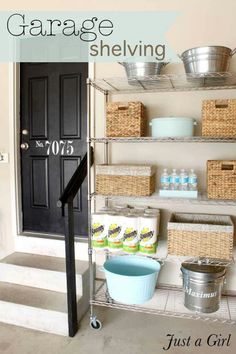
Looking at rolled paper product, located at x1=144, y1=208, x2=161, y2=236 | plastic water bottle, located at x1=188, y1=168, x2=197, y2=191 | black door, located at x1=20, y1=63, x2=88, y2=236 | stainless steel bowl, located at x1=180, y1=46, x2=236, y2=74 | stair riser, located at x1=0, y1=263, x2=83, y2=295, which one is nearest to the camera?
stainless steel bowl, located at x1=180, y1=46, x2=236, y2=74

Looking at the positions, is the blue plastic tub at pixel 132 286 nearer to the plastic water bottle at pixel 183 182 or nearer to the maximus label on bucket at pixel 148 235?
the maximus label on bucket at pixel 148 235

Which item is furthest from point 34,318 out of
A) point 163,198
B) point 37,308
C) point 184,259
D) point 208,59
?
point 208,59

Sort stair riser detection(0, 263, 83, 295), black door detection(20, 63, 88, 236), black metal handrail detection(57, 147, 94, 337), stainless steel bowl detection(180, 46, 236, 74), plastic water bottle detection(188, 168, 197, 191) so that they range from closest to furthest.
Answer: stainless steel bowl detection(180, 46, 236, 74) → black metal handrail detection(57, 147, 94, 337) → plastic water bottle detection(188, 168, 197, 191) → stair riser detection(0, 263, 83, 295) → black door detection(20, 63, 88, 236)

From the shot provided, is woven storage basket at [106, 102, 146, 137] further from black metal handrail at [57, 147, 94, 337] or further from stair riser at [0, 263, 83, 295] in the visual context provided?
stair riser at [0, 263, 83, 295]

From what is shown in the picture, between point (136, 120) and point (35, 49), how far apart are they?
130cm

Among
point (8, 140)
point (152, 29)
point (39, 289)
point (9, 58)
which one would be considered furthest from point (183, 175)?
point (9, 58)

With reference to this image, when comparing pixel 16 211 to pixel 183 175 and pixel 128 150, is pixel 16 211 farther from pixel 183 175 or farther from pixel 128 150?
pixel 183 175

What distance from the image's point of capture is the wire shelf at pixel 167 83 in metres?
2.00

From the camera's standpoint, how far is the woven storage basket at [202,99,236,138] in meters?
1.87

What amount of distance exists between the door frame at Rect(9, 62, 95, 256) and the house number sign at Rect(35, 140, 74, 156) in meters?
0.21

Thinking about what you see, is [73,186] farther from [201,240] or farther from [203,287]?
[203,287]

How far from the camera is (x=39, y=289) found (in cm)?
237

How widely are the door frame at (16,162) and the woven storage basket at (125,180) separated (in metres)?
0.72

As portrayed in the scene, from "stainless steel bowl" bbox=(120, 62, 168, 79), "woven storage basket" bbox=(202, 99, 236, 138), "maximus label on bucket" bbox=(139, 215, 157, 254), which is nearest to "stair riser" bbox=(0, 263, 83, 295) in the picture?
"maximus label on bucket" bbox=(139, 215, 157, 254)
